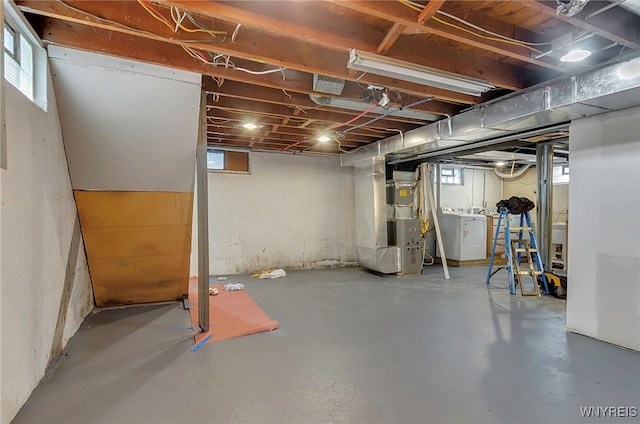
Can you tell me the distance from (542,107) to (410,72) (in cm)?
130

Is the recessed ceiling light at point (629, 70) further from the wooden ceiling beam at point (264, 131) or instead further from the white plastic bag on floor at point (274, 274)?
the white plastic bag on floor at point (274, 274)

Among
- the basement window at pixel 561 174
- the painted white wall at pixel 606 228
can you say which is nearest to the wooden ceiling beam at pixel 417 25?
the painted white wall at pixel 606 228

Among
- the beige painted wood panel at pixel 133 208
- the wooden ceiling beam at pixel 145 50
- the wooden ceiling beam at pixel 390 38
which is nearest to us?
the wooden ceiling beam at pixel 390 38

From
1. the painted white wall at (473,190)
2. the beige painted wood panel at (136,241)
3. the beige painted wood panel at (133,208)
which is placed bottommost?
the beige painted wood panel at (136,241)

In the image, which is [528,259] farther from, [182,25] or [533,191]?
[182,25]

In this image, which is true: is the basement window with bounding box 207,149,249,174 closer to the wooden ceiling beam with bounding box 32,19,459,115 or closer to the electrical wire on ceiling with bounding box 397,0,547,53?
the wooden ceiling beam with bounding box 32,19,459,115

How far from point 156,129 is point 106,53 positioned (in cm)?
66

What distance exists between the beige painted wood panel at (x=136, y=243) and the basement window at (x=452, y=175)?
5.81 m

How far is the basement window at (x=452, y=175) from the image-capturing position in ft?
23.7

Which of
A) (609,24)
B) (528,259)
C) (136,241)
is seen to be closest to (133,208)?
(136,241)

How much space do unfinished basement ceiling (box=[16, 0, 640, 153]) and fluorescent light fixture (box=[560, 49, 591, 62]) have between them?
4cm

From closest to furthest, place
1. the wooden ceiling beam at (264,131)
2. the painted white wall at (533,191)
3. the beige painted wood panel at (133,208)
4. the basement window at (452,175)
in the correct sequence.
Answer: the beige painted wood panel at (133,208), the wooden ceiling beam at (264,131), the painted white wall at (533,191), the basement window at (452,175)

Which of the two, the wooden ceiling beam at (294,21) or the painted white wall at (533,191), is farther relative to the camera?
the painted white wall at (533,191)

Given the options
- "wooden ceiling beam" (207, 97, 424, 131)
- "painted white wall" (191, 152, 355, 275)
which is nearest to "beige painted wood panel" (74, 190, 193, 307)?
"wooden ceiling beam" (207, 97, 424, 131)
